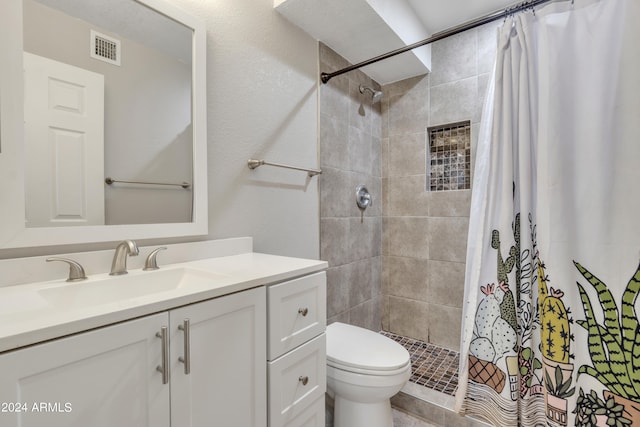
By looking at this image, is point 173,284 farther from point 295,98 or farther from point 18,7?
point 295,98

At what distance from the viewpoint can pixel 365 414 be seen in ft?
4.51

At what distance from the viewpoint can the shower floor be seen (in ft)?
5.71

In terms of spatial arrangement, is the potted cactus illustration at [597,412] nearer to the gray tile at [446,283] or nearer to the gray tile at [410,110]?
the gray tile at [446,283]

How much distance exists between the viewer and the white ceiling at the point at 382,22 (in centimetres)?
156

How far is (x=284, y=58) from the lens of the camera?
162 centimetres

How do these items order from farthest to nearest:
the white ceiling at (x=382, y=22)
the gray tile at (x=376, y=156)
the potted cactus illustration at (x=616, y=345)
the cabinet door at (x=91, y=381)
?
1. the gray tile at (x=376, y=156)
2. the white ceiling at (x=382, y=22)
3. the potted cactus illustration at (x=616, y=345)
4. the cabinet door at (x=91, y=381)

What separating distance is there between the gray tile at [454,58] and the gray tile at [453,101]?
0.05 metres

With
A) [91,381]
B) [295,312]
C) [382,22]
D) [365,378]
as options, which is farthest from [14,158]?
[382,22]

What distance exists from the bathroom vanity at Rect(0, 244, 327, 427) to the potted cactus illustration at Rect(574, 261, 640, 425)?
3.39ft

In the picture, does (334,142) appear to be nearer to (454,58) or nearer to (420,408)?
(454,58)

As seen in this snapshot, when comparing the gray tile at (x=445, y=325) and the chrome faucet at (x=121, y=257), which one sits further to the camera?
the gray tile at (x=445, y=325)

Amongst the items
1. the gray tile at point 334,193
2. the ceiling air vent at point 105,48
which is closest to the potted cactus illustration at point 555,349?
the gray tile at point 334,193

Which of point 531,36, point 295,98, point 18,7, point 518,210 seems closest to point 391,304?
point 518,210

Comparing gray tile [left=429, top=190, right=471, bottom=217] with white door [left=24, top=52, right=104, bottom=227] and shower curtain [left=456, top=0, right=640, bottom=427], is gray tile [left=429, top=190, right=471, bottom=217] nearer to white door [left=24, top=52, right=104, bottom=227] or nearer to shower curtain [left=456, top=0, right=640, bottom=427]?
shower curtain [left=456, top=0, right=640, bottom=427]
